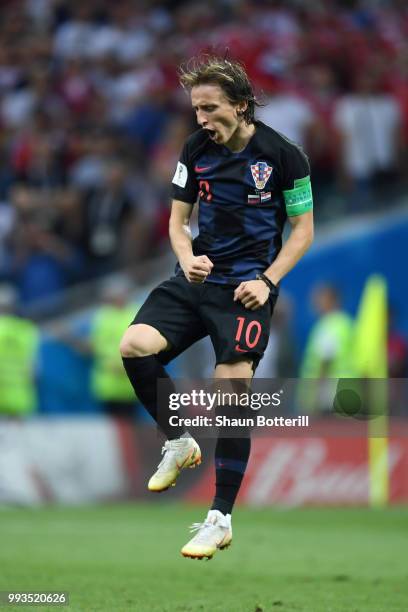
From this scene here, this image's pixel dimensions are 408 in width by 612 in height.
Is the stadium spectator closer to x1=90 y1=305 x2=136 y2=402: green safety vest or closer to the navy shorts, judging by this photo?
x1=90 y1=305 x2=136 y2=402: green safety vest

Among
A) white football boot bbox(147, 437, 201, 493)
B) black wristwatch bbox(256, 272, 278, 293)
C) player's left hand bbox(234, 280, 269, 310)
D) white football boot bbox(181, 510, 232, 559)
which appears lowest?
white football boot bbox(181, 510, 232, 559)

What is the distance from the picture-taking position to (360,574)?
880cm

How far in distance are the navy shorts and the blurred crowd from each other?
6.81m

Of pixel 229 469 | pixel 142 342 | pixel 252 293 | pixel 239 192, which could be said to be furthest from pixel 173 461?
pixel 239 192

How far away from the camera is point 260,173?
6.73m

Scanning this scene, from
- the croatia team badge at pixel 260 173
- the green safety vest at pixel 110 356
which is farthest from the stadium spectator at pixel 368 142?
the croatia team badge at pixel 260 173

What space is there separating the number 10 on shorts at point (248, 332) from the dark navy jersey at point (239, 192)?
0.79 feet

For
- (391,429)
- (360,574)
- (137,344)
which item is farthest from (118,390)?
(137,344)

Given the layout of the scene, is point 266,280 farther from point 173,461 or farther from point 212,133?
point 173,461

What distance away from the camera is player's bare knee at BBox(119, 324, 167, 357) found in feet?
22.1

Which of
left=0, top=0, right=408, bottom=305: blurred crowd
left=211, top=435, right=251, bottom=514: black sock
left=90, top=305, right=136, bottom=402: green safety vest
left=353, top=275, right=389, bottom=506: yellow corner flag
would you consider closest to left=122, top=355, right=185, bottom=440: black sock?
left=211, top=435, right=251, bottom=514: black sock

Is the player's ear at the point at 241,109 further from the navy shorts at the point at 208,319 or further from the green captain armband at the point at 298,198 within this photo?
the navy shorts at the point at 208,319

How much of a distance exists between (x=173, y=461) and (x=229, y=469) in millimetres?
347

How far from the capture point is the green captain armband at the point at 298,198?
6781 mm
